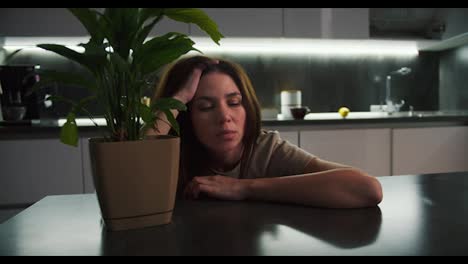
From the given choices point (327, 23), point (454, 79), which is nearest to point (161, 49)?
point (327, 23)

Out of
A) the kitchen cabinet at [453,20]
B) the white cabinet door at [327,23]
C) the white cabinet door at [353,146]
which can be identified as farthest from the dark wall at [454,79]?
the white cabinet door at [353,146]

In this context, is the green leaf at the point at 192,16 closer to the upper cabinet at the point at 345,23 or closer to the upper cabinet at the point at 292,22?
the upper cabinet at the point at 292,22

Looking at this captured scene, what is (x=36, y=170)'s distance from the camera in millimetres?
2316

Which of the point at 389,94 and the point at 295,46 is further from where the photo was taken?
the point at 389,94

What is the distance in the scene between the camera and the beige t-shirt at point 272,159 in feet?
4.25

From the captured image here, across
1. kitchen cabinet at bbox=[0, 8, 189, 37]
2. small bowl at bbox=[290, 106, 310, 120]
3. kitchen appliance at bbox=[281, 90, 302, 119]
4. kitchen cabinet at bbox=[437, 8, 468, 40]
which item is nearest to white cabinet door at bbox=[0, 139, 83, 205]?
kitchen cabinet at bbox=[0, 8, 189, 37]

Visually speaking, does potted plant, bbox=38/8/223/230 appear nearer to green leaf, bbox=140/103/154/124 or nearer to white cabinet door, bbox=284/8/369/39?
green leaf, bbox=140/103/154/124

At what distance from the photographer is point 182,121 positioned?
131 centimetres

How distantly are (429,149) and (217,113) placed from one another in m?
2.02

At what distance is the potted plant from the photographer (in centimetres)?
61

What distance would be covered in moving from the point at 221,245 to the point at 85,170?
1.98m

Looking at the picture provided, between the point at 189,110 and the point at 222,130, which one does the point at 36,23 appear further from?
the point at 222,130

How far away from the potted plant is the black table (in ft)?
0.18
